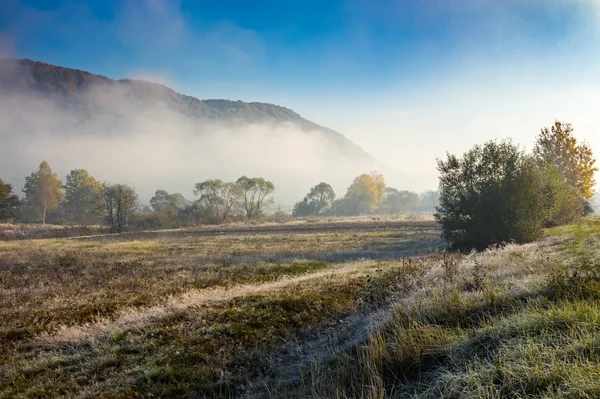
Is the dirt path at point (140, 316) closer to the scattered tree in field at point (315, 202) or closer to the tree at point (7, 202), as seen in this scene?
the tree at point (7, 202)

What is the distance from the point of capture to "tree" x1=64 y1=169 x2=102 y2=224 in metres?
106

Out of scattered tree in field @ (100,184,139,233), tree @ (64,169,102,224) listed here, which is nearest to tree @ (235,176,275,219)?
scattered tree in field @ (100,184,139,233)

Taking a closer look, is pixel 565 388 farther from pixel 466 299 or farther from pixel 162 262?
pixel 162 262

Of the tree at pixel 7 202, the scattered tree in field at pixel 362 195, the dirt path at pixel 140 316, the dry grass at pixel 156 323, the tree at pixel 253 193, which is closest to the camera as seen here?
the dry grass at pixel 156 323

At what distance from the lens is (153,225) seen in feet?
255

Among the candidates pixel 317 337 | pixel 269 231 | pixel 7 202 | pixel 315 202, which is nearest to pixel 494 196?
pixel 317 337

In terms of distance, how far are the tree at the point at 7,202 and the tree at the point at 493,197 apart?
3935 inches

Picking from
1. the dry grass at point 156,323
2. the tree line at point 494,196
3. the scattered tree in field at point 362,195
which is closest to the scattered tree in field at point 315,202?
the scattered tree in field at point 362,195

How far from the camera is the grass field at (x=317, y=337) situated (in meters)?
4.61

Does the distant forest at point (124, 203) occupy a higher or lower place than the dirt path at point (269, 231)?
higher

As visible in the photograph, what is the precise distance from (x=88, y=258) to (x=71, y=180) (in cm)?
10855

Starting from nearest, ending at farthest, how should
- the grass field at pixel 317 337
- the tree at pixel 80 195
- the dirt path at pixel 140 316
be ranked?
the grass field at pixel 317 337 < the dirt path at pixel 140 316 < the tree at pixel 80 195

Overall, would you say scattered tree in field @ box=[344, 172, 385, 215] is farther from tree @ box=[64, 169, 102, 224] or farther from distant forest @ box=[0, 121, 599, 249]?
tree @ box=[64, 169, 102, 224]

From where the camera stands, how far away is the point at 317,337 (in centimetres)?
914
